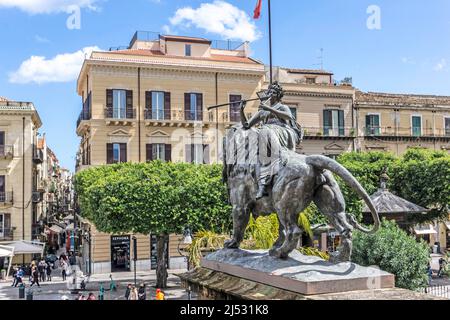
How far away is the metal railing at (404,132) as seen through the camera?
43750 mm

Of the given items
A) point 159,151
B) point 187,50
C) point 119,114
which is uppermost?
point 187,50

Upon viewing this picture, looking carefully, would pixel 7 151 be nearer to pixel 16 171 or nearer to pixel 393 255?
pixel 16 171

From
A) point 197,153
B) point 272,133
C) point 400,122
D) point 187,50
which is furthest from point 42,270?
point 400,122

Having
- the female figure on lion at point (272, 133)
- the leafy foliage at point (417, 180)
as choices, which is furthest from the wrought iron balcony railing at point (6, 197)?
the female figure on lion at point (272, 133)

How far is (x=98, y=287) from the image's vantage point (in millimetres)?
29062

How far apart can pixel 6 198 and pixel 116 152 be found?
9.79 meters

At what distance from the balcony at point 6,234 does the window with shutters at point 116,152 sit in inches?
386

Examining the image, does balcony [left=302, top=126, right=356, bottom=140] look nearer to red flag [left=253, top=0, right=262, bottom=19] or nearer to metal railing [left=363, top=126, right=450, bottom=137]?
metal railing [left=363, top=126, right=450, bottom=137]

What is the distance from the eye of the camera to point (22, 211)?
39.2 m

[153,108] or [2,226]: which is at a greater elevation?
[153,108]

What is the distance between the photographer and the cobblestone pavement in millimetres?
25375

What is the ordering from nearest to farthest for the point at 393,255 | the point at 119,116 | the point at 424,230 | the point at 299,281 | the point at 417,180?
1. the point at 299,281
2. the point at 393,255
3. the point at 417,180
4. the point at 119,116
5. the point at 424,230

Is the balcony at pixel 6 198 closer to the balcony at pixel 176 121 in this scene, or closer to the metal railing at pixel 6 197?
the metal railing at pixel 6 197
